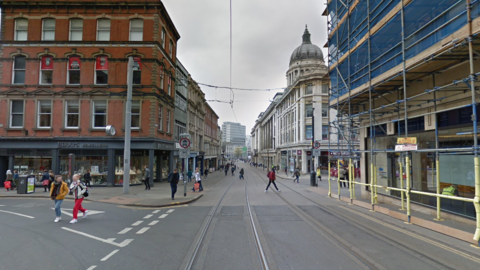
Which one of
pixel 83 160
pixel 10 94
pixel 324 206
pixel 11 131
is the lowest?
pixel 324 206

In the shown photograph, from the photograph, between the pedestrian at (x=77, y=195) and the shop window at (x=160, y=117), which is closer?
the pedestrian at (x=77, y=195)

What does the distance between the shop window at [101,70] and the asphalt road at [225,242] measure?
13703mm

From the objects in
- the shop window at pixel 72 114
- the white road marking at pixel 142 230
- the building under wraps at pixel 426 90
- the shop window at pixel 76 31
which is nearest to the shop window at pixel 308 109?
the building under wraps at pixel 426 90

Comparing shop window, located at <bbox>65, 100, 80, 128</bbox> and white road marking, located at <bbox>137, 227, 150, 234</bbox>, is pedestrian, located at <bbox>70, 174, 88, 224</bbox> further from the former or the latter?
shop window, located at <bbox>65, 100, 80, 128</bbox>

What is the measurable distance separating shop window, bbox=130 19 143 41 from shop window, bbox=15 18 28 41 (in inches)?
349

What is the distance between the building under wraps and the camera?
7.31 meters

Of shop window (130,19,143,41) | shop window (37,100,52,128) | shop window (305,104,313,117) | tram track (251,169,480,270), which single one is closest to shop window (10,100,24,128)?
shop window (37,100,52,128)

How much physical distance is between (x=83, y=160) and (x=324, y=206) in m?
18.9

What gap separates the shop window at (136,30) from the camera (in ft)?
70.1

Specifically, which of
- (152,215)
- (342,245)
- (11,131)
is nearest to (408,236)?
(342,245)

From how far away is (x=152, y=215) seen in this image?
32.1 ft

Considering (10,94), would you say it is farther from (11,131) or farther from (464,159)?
(464,159)

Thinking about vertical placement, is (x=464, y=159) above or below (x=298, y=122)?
below

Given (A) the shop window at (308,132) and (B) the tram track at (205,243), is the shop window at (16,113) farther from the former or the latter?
(A) the shop window at (308,132)
